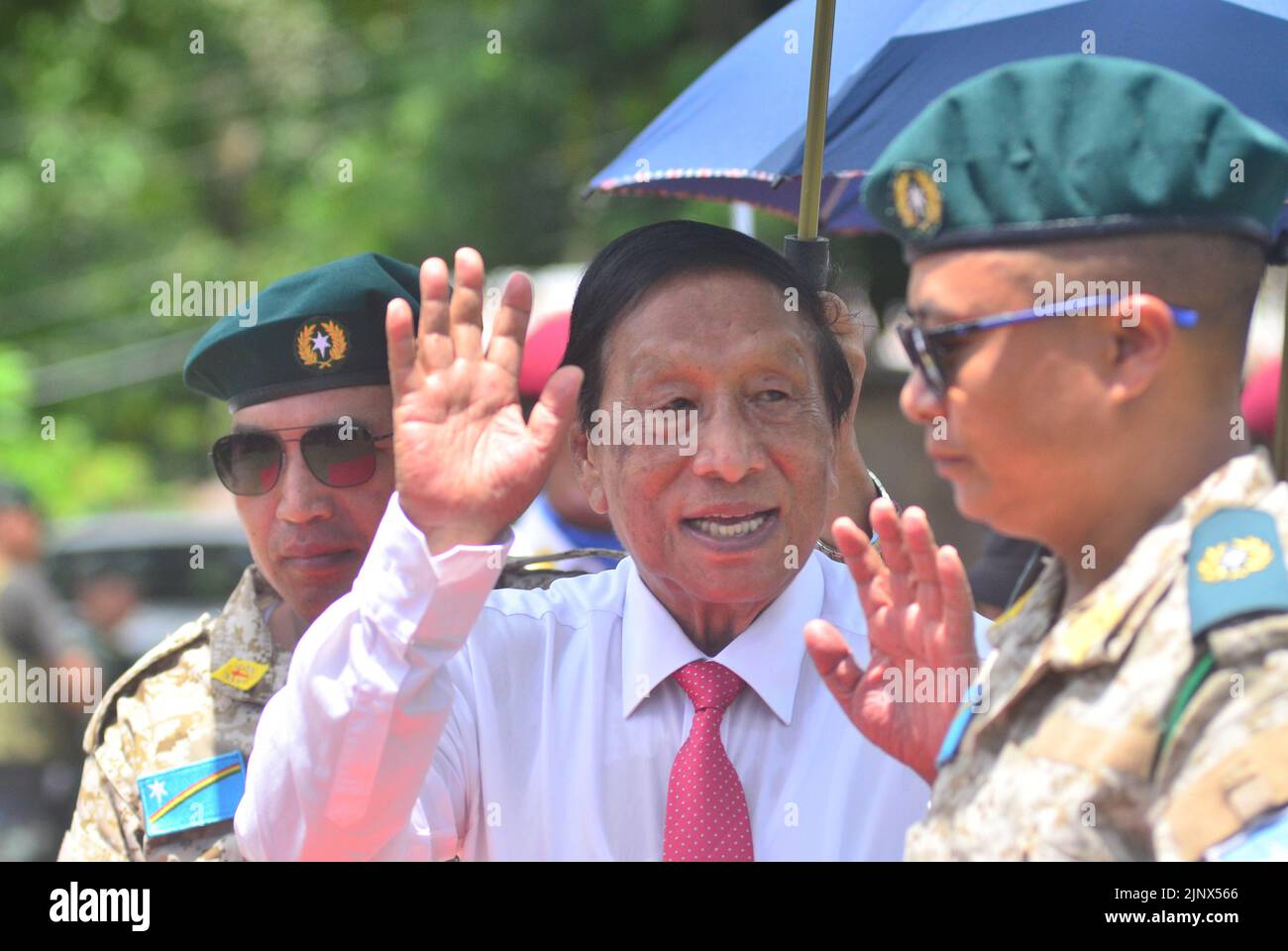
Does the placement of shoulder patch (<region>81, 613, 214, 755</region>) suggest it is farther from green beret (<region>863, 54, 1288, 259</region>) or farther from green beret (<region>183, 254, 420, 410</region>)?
green beret (<region>863, 54, 1288, 259</region>)

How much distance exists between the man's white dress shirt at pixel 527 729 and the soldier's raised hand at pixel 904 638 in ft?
1.39

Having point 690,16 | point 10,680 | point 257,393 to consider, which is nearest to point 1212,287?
point 257,393

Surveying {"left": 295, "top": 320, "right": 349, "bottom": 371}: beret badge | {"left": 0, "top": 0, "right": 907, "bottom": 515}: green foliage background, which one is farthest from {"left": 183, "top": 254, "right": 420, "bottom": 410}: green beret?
{"left": 0, "top": 0, "right": 907, "bottom": 515}: green foliage background

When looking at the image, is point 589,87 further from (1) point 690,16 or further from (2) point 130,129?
(2) point 130,129

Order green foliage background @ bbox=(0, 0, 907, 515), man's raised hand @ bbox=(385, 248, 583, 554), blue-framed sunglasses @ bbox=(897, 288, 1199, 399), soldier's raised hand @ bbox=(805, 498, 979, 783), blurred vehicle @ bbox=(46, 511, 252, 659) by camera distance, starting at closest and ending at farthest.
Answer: blue-framed sunglasses @ bbox=(897, 288, 1199, 399), soldier's raised hand @ bbox=(805, 498, 979, 783), man's raised hand @ bbox=(385, 248, 583, 554), green foliage background @ bbox=(0, 0, 907, 515), blurred vehicle @ bbox=(46, 511, 252, 659)

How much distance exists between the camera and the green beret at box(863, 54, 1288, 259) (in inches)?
71.8

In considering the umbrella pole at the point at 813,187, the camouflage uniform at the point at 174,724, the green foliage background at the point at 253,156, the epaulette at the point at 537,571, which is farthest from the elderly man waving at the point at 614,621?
the green foliage background at the point at 253,156

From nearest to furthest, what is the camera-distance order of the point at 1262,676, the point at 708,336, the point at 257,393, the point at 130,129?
the point at 1262,676, the point at 708,336, the point at 257,393, the point at 130,129

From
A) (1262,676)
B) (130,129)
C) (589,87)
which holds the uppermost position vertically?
(130,129)

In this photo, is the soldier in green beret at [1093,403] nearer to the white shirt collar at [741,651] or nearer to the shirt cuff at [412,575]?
the shirt cuff at [412,575]

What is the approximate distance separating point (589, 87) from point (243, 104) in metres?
12.5

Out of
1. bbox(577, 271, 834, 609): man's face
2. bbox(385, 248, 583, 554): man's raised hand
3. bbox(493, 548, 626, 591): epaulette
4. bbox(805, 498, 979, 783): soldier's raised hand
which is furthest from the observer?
bbox(493, 548, 626, 591): epaulette

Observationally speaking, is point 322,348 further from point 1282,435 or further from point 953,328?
point 1282,435

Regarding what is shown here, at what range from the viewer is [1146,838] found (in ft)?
5.69
